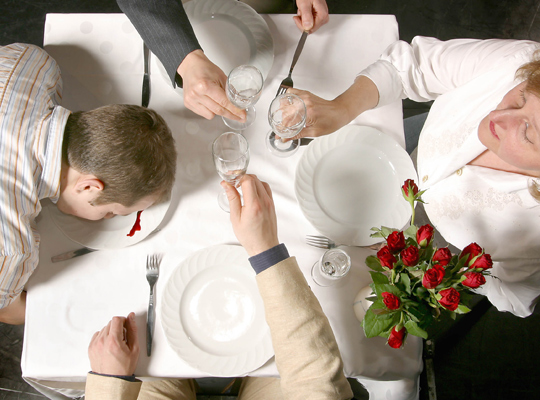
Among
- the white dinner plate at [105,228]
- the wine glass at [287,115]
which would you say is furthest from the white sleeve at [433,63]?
the white dinner plate at [105,228]

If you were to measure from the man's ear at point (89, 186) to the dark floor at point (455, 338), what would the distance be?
1293 mm

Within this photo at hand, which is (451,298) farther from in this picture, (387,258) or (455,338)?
(455,338)

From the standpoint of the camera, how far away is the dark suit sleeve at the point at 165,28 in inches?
40.8

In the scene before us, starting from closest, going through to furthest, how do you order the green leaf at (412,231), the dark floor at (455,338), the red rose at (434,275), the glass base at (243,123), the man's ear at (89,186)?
1. the red rose at (434,275)
2. the green leaf at (412,231)
3. the man's ear at (89,186)
4. the glass base at (243,123)
5. the dark floor at (455,338)

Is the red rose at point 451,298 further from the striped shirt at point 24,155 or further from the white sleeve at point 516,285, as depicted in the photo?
the striped shirt at point 24,155

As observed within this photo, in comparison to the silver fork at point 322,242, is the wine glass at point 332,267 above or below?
below

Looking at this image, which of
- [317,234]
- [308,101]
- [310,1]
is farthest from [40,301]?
[310,1]

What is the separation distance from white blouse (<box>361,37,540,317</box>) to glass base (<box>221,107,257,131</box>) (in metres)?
0.38

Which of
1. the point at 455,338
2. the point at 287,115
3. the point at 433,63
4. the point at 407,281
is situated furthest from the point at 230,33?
the point at 455,338

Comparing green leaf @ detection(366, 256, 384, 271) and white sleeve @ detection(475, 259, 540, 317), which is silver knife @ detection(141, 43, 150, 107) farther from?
white sleeve @ detection(475, 259, 540, 317)

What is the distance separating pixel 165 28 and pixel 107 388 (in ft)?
3.34

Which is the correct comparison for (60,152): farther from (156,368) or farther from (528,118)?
(528,118)

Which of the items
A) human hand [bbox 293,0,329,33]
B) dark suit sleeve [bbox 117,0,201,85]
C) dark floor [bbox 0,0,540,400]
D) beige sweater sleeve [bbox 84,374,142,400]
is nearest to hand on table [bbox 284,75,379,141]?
human hand [bbox 293,0,329,33]

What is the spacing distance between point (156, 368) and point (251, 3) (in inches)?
53.0
